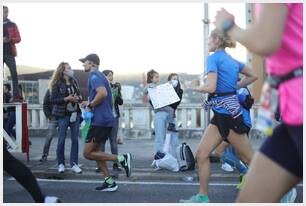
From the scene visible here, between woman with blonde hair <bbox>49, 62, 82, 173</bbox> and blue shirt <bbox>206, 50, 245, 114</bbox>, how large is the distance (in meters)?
3.24

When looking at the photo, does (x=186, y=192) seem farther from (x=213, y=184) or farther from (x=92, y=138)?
(x=92, y=138)

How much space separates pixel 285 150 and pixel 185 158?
518 cm

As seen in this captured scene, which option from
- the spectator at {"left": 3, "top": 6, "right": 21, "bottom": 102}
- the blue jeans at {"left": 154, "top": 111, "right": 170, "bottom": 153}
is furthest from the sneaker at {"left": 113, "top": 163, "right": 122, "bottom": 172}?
the spectator at {"left": 3, "top": 6, "right": 21, "bottom": 102}

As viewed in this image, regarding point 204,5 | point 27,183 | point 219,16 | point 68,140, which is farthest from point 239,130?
point 68,140

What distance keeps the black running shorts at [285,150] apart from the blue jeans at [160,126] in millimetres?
5818

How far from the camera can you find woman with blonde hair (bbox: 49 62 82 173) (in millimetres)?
7682

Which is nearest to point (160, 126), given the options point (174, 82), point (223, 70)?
point (174, 82)

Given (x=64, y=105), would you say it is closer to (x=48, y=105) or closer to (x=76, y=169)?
(x=48, y=105)

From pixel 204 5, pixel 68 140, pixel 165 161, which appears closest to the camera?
pixel 165 161

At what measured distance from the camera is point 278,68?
240 centimetres

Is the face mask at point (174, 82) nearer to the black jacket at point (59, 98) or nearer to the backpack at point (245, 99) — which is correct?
the black jacket at point (59, 98)

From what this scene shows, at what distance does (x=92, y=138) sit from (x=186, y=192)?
127cm

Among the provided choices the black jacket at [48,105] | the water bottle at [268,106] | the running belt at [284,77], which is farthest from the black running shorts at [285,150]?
the black jacket at [48,105]

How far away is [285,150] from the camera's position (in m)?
2.49
